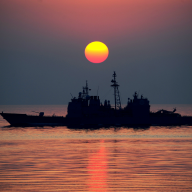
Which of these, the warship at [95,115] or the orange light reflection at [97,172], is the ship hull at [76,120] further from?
the orange light reflection at [97,172]

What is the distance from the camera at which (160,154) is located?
2997 centimetres

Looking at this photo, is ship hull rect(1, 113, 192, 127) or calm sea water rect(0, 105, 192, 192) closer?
calm sea water rect(0, 105, 192, 192)

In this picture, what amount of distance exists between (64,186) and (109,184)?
2.58 meters

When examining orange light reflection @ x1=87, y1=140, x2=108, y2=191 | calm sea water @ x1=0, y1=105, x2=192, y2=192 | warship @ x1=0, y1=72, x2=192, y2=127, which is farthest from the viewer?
warship @ x1=0, y1=72, x2=192, y2=127

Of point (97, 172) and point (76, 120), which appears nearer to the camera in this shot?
point (97, 172)

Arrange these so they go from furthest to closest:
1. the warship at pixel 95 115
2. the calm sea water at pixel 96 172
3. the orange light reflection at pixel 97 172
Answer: the warship at pixel 95 115 → the orange light reflection at pixel 97 172 → the calm sea water at pixel 96 172

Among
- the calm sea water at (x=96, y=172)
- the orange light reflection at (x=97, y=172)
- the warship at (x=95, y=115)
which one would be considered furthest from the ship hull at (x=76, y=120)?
the orange light reflection at (x=97, y=172)

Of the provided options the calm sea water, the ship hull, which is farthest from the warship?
the calm sea water

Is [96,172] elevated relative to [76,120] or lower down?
lower down

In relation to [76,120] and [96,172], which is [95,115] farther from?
[96,172]

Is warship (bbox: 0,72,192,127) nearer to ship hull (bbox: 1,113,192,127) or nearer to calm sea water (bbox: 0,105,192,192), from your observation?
ship hull (bbox: 1,113,192,127)

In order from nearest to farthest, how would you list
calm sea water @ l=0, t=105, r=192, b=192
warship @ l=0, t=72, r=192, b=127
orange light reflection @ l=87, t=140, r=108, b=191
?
calm sea water @ l=0, t=105, r=192, b=192
orange light reflection @ l=87, t=140, r=108, b=191
warship @ l=0, t=72, r=192, b=127

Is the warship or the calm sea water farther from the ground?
the warship

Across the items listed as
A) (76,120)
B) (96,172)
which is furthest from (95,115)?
(96,172)
